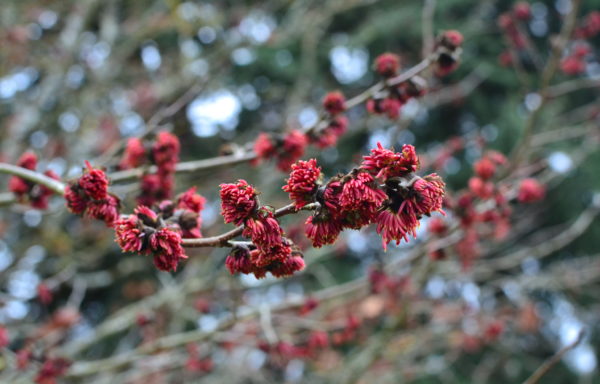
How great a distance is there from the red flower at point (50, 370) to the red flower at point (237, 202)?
72.1 inches

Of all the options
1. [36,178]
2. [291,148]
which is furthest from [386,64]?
[36,178]

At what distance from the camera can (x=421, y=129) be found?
8.36 meters

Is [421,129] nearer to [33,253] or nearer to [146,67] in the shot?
[146,67]

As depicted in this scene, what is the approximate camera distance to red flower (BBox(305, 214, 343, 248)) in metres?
1.12

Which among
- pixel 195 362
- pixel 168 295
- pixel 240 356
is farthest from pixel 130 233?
pixel 240 356

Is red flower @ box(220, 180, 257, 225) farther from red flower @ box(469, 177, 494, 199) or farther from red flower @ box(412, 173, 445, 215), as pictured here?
red flower @ box(469, 177, 494, 199)

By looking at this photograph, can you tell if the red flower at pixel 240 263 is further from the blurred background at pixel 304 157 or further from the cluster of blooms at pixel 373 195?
the blurred background at pixel 304 157

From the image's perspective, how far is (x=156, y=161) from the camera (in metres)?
2.14

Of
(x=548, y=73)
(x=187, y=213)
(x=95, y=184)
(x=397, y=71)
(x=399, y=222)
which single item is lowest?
(x=399, y=222)

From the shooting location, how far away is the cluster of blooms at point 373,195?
1059 millimetres

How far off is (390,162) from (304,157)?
378 centimetres

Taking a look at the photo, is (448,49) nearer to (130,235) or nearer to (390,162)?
(390,162)

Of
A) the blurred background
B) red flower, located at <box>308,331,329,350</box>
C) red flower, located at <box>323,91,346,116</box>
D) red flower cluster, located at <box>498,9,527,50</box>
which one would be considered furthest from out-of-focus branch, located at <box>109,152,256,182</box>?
red flower cluster, located at <box>498,9,527,50</box>

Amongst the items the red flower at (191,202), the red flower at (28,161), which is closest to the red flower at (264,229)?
the red flower at (191,202)
